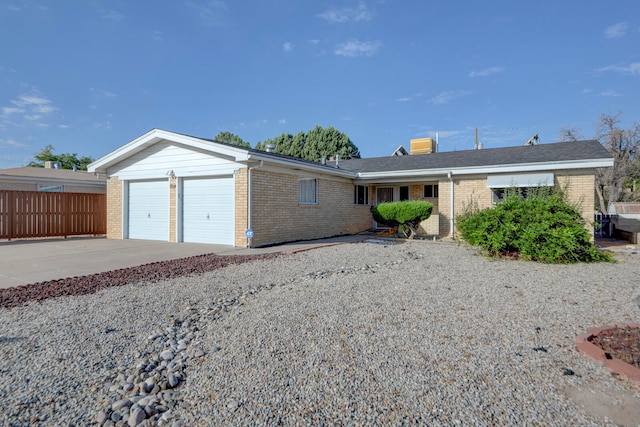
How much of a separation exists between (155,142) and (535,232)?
12.0 m

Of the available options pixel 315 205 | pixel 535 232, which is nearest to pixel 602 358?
pixel 535 232

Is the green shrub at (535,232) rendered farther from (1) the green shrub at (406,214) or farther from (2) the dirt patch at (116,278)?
(2) the dirt patch at (116,278)

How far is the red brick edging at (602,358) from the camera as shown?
257 cm

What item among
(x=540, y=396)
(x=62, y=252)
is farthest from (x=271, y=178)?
(x=540, y=396)

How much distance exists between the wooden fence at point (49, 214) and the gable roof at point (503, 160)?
1194 cm

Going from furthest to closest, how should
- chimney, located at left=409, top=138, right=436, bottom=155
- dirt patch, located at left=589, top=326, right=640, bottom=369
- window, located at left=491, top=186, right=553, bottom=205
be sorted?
chimney, located at left=409, top=138, right=436, bottom=155 → window, located at left=491, top=186, right=553, bottom=205 → dirt patch, located at left=589, top=326, right=640, bottom=369

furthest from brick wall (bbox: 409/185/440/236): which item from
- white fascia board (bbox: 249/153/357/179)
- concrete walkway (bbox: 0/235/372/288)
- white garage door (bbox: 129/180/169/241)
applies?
white garage door (bbox: 129/180/169/241)

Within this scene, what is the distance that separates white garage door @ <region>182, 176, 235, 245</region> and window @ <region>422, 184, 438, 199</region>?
9.34 m

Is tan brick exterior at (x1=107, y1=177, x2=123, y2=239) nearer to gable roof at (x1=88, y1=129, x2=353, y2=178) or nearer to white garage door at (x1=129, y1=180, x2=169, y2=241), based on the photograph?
white garage door at (x1=129, y1=180, x2=169, y2=241)

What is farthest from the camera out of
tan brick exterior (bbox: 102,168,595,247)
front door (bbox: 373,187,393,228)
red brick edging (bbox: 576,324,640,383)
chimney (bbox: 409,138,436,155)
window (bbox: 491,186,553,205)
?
chimney (bbox: 409,138,436,155)

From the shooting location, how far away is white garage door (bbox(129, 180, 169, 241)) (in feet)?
39.4

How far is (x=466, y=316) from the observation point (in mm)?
4027

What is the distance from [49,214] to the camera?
1345cm

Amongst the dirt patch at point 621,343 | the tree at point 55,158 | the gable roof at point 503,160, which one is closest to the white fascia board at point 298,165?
the gable roof at point 503,160
